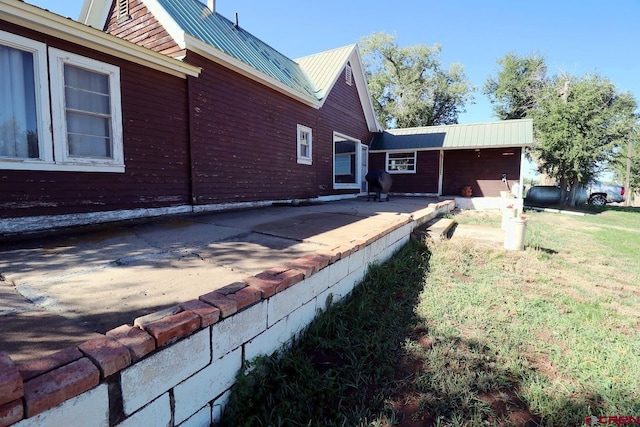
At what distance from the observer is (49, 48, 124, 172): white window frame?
13.1ft

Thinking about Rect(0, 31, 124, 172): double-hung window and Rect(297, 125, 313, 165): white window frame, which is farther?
Rect(297, 125, 313, 165): white window frame

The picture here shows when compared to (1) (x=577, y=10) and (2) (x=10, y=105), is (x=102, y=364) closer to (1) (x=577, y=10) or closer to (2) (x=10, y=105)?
(2) (x=10, y=105)

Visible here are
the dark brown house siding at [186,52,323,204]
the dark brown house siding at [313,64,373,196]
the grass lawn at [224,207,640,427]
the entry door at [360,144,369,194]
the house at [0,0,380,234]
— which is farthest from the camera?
the entry door at [360,144,369,194]

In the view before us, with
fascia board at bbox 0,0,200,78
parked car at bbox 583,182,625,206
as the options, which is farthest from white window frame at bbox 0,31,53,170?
parked car at bbox 583,182,625,206

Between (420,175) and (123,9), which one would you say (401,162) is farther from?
(123,9)

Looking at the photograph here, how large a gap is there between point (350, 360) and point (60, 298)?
2.01m

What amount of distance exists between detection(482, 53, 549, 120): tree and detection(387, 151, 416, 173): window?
45.9ft

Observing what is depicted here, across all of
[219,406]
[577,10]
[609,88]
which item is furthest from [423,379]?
[609,88]

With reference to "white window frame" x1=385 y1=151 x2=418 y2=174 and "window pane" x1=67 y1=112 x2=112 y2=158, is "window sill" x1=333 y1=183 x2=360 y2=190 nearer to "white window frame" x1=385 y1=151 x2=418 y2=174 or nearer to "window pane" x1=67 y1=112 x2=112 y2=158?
"white window frame" x1=385 y1=151 x2=418 y2=174

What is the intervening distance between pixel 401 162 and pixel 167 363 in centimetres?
1432

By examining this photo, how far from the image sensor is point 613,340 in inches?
103

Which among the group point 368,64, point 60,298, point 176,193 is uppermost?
point 368,64

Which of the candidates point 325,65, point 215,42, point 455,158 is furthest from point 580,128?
point 215,42

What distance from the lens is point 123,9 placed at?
6578 mm
